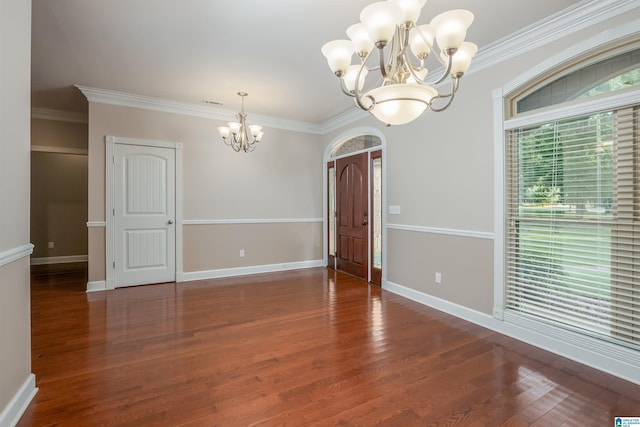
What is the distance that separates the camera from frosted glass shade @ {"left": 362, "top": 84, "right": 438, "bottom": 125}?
1.53m

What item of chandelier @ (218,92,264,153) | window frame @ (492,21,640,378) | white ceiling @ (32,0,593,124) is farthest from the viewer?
chandelier @ (218,92,264,153)

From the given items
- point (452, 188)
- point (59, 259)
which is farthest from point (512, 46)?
point (59, 259)

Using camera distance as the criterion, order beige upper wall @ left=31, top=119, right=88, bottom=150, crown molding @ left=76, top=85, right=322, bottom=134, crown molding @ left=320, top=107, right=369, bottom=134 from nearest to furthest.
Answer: crown molding @ left=76, top=85, right=322, bottom=134
crown molding @ left=320, top=107, right=369, bottom=134
beige upper wall @ left=31, top=119, right=88, bottom=150

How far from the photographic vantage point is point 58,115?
5074 mm

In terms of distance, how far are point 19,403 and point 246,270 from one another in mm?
3529

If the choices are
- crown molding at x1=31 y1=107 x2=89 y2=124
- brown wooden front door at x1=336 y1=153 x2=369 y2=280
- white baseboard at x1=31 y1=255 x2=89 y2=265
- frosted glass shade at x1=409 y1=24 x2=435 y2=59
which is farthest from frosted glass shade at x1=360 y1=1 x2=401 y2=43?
white baseboard at x1=31 y1=255 x2=89 y2=265

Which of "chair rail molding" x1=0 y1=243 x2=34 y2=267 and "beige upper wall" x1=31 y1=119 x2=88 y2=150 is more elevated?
"beige upper wall" x1=31 y1=119 x2=88 y2=150

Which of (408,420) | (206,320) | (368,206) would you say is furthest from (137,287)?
(408,420)

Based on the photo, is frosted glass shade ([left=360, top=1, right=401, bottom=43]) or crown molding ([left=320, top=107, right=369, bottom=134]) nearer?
frosted glass shade ([left=360, top=1, right=401, bottom=43])

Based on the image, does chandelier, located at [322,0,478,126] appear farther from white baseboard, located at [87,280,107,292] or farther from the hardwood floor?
white baseboard, located at [87,280,107,292]

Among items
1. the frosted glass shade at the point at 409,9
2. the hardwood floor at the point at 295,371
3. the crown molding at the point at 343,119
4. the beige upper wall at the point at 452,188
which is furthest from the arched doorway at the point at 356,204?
the frosted glass shade at the point at 409,9

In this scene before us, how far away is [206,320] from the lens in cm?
318

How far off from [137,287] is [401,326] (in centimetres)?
375

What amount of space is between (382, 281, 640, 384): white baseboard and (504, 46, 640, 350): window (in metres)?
0.12
